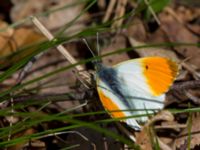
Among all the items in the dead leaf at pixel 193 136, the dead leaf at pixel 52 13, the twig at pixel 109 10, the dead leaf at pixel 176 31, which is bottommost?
the dead leaf at pixel 193 136

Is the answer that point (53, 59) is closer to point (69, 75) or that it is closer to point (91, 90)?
point (69, 75)

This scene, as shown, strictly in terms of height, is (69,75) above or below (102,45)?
below

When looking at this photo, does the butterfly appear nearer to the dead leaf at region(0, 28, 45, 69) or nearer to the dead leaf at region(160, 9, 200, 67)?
the dead leaf at region(160, 9, 200, 67)

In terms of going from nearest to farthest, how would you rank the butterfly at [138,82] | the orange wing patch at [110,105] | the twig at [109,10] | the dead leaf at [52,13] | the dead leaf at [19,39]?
the orange wing patch at [110,105] < the butterfly at [138,82] < the dead leaf at [19,39] < the twig at [109,10] < the dead leaf at [52,13]

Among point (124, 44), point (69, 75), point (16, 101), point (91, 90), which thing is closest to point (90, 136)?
point (91, 90)

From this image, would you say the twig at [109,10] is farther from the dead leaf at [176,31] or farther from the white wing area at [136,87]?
the white wing area at [136,87]

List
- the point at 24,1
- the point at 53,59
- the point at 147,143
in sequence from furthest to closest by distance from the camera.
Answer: the point at 24,1, the point at 53,59, the point at 147,143

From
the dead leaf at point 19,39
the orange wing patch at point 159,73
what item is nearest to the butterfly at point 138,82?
the orange wing patch at point 159,73
